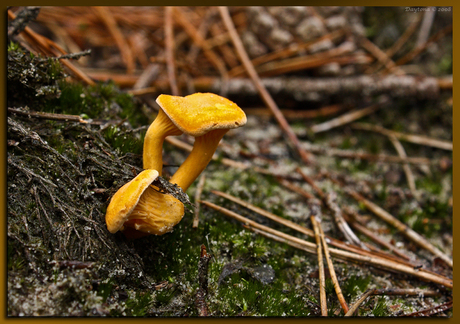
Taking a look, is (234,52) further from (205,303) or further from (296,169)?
(205,303)

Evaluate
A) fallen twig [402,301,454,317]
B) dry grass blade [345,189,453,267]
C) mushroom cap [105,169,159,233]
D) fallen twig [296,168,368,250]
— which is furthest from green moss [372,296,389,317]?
mushroom cap [105,169,159,233]

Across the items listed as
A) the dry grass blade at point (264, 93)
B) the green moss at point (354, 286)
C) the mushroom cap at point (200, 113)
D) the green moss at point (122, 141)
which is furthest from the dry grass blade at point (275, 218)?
the dry grass blade at point (264, 93)

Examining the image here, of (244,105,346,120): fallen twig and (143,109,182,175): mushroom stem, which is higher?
(143,109,182,175): mushroom stem

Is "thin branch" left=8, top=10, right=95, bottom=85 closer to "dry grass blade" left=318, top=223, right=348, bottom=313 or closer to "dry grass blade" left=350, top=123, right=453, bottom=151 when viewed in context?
"dry grass blade" left=318, top=223, right=348, bottom=313

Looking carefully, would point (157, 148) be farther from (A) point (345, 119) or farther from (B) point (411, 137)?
(B) point (411, 137)

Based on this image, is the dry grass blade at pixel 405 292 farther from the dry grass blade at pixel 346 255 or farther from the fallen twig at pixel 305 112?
the fallen twig at pixel 305 112

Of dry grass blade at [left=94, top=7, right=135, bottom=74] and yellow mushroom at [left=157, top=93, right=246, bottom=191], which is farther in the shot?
dry grass blade at [left=94, top=7, right=135, bottom=74]

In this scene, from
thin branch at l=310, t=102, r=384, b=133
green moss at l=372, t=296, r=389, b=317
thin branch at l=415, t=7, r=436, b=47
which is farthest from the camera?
thin branch at l=415, t=7, r=436, b=47
